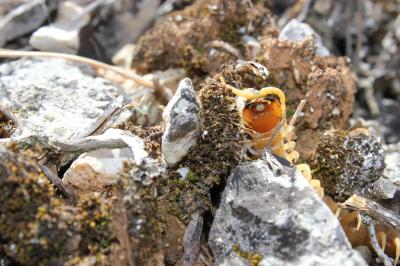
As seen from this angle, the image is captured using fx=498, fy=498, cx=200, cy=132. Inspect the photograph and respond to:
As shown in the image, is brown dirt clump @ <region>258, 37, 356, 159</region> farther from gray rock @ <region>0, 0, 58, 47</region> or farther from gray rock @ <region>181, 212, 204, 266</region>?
gray rock @ <region>0, 0, 58, 47</region>

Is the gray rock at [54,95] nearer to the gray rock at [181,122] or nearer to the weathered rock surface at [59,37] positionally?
the weathered rock surface at [59,37]

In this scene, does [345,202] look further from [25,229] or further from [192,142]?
[25,229]

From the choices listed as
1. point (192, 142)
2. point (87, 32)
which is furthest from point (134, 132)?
point (87, 32)

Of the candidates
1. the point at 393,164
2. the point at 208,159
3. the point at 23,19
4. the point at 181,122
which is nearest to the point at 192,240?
the point at 208,159

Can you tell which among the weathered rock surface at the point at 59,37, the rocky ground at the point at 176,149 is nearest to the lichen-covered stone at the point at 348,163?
the rocky ground at the point at 176,149

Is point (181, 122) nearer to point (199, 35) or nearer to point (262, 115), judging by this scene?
point (262, 115)
